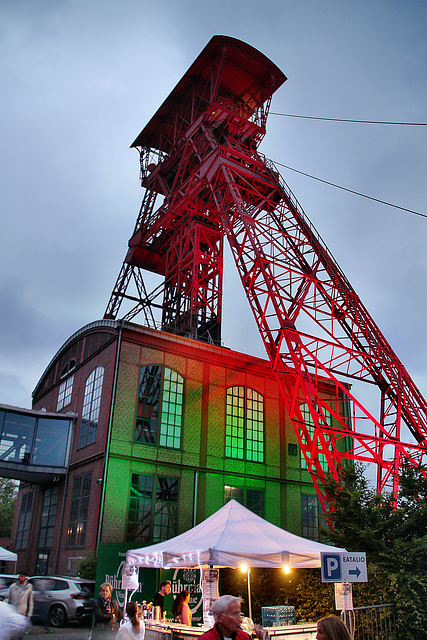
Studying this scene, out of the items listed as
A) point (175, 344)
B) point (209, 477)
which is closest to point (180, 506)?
point (209, 477)

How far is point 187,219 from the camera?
27.5 meters

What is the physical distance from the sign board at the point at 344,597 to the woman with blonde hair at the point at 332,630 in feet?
17.7

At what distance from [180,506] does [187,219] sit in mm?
14562

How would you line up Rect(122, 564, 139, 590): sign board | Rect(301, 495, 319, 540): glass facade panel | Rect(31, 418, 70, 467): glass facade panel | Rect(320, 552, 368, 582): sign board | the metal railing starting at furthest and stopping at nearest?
Rect(301, 495, 319, 540): glass facade panel, Rect(31, 418, 70, 467): glass facade panel, Rect(122, 564, 139, 590): sign board, the metal railing, Rect(320, 552, 368, 582): sign board

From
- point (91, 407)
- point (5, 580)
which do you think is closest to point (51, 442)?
point (91, 407)

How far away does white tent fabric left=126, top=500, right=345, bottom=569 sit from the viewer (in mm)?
9976

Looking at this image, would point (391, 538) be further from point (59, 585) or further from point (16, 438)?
point (16, 438)

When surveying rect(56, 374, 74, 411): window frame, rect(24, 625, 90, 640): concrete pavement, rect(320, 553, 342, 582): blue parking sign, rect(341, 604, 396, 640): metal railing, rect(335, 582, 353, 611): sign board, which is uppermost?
rect(56, 374, 74, 411): window frame

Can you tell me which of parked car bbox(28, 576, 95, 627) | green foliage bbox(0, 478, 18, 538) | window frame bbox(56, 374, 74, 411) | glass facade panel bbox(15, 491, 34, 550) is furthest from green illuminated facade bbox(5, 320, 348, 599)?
green foliage bbox(0, 478, 18, 538)

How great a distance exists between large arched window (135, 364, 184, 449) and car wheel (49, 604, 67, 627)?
19.7 ft

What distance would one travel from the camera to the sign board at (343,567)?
826 cm

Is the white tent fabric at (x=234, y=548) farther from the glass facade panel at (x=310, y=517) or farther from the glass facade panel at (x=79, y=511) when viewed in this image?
the glass facade panel at (x=310, y=517)

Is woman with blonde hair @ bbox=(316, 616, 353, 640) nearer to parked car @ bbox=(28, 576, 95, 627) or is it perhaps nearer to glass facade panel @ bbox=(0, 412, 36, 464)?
parked car @ bbox=(28, 576, 95, 627)

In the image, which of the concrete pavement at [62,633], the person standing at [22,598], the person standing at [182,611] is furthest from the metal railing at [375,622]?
the person standing at [22,598]
